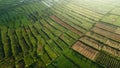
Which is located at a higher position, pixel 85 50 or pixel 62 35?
pixel 85 50

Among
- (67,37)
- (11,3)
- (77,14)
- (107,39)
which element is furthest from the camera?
(11,3)

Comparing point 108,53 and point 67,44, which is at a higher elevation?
point 108,53

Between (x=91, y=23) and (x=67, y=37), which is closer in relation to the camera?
(x=67, y=37)

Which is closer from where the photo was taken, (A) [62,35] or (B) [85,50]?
(B) [85,50]

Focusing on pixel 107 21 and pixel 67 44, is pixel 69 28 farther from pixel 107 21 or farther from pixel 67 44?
pixel 107 21

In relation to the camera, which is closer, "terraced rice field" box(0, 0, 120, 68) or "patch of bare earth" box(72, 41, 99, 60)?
"terraced rice field" box(0, 0, 120, 68)

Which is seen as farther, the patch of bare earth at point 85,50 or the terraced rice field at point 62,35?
the patch of bare earth at point 85,50

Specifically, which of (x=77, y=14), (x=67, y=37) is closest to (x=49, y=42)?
(x=67, y=37)

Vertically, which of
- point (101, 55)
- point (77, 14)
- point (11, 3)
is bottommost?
point (11, 3)
